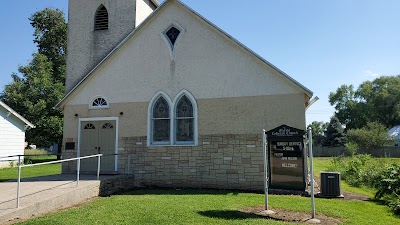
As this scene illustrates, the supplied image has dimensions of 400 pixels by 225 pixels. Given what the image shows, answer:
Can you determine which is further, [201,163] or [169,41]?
[169,41]

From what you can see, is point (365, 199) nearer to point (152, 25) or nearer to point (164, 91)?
point (164, 91)

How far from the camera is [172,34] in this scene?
44.5ft

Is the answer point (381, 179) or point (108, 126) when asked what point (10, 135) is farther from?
point (381, 179)

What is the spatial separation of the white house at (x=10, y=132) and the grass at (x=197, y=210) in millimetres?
17494

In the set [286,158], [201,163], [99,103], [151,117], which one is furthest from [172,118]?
[286,158]

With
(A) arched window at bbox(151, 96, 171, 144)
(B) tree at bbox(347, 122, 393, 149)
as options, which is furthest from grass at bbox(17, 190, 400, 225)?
(B) tree at bbox(347, 122, 393, 149)

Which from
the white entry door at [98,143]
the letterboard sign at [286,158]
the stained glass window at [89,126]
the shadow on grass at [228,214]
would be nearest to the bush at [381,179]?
the letterboard sign at [286,158]

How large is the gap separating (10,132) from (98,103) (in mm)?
14146

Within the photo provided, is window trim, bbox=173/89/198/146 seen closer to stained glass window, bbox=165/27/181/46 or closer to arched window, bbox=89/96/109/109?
stained glass window, bbox=165/27/181/46

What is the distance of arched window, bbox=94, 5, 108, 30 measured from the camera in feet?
51.8

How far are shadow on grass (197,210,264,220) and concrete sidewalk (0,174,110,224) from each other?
361cm

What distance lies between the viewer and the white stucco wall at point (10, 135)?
23.7 m

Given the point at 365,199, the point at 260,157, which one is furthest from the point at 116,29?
the point at 365,199

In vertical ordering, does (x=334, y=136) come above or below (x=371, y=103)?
below
